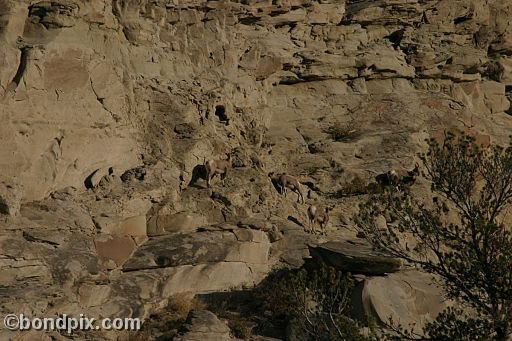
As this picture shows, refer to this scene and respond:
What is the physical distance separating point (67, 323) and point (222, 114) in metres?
8.83

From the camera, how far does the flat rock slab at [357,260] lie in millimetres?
15125

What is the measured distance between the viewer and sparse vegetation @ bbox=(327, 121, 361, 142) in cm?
2247

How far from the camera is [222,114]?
20.2 metres

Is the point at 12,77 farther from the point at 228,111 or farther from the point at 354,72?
the point at 354,72

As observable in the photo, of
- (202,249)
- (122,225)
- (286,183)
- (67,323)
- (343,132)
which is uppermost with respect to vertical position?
(343,132)

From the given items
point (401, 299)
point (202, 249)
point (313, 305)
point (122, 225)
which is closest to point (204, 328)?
point (313, 305)

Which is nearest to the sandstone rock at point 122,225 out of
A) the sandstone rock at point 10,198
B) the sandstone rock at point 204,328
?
the sandstone rock at point 10,198

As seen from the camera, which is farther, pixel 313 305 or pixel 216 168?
pixel 216 168

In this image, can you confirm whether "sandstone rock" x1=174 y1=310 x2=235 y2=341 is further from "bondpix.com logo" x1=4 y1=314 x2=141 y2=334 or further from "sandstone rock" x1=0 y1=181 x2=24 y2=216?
"sandstone rock" x1=0 y1=181 x2=24 y2=216

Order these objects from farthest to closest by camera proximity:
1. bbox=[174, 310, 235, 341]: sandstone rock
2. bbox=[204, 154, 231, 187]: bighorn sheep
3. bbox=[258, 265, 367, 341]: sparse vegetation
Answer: bbox=[204, 154, 231, 187]: bighorn sheep, bbox=[174, 310, 235, 341]: sandstone rock, bbox=[258, 265, 367, 341]: sparse vegetation
